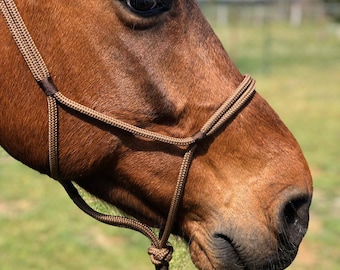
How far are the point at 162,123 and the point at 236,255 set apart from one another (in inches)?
19.4

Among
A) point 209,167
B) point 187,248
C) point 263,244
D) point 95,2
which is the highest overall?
point 95,2

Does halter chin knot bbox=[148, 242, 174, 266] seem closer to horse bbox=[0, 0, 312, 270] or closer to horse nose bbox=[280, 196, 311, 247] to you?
horse bbox=[0, 0, 312, 270]

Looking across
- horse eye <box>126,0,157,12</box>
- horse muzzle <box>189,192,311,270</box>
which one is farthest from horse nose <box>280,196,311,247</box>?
horse eye <box>126,0,157,12</box>

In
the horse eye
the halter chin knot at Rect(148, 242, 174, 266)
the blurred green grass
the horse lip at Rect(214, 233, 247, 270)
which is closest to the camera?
the horse eye

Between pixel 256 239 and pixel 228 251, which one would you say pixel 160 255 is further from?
pixel 256 239

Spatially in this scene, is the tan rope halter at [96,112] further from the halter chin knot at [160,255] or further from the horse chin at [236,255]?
the horse chin at [236,255]

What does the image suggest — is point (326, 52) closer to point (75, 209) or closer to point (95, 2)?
point (75, 209)

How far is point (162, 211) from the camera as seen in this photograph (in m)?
1.95

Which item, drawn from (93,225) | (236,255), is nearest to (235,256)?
(236,255)

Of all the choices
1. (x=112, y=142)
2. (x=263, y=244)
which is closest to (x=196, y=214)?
(x=263, y=244)

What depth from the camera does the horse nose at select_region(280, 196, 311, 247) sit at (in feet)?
6.03

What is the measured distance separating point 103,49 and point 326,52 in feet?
66.1

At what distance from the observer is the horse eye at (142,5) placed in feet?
5.74

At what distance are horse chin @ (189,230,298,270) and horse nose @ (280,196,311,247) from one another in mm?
35
